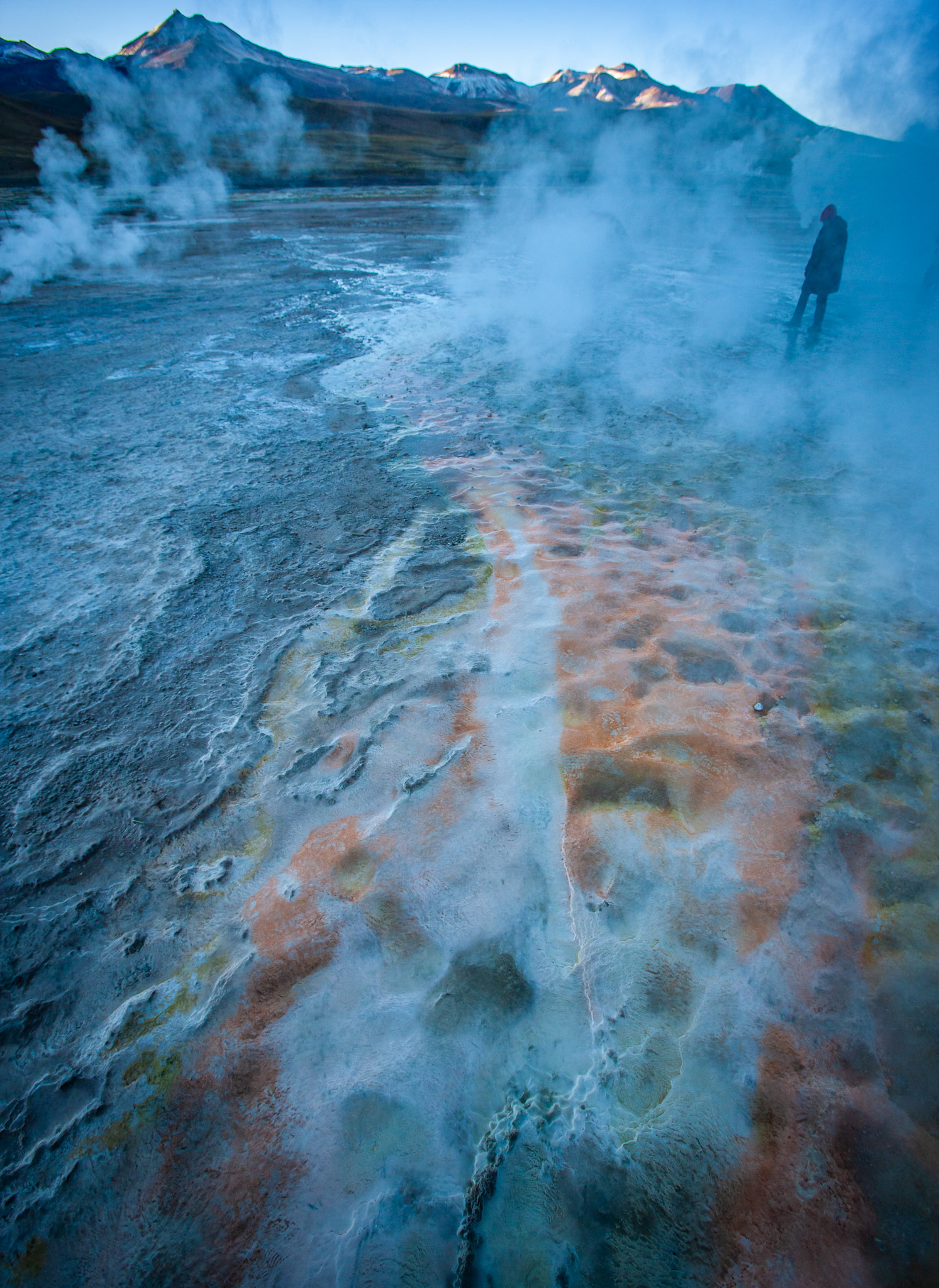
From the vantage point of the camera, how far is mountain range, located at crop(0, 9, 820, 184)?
28766 mm

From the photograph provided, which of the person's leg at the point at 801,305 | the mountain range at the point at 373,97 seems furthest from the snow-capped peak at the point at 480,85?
the person's leg at the point at 801,305

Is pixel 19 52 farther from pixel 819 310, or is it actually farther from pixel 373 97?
pixel 819 310

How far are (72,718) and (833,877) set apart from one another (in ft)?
10.3

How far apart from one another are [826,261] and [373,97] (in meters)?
81.2

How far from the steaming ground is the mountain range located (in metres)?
26.5

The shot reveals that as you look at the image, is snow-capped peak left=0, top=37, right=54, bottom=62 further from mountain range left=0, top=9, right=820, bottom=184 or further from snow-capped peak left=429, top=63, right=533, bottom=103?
snow-capped peak left=429, top=63, right=533, bottom=103

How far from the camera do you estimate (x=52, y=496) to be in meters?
4.03

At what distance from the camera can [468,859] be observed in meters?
2.07

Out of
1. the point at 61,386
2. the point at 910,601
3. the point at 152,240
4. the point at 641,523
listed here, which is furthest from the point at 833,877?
the point at 152,240

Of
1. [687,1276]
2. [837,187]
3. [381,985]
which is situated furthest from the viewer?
[837,187]

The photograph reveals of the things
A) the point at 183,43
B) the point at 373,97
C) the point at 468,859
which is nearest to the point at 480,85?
the point at 373,97

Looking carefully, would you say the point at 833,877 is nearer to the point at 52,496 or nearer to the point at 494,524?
the point at 494,524

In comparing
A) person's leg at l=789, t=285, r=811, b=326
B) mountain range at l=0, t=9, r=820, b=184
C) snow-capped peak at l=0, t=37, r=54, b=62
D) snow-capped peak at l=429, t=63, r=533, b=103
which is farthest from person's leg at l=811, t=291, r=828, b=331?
snow-capped peak at l=429, t=63, r=533, b=103

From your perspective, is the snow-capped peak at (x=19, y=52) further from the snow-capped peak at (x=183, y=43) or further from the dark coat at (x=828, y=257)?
the dark coat at (x=828, y=257)
